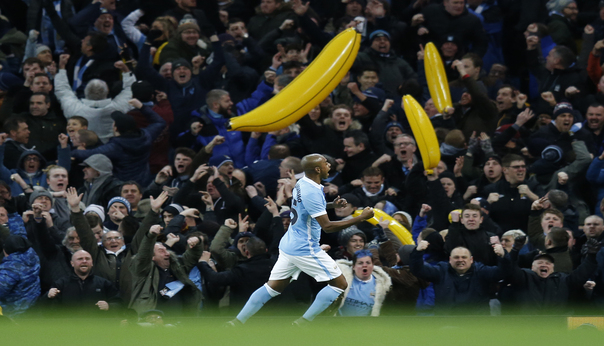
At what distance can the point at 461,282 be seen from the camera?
9.31 m

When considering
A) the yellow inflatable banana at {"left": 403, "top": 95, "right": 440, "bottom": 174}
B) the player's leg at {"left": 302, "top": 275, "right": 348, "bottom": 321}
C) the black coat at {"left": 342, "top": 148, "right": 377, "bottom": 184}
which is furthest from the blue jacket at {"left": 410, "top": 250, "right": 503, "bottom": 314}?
the black coat at {"left": 342, "top": 148, "right": 377, "bottom": 184}

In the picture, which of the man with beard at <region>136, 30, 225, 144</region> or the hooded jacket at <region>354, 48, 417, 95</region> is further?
the hooded jacket at <region>354, 48, 417, 95</region>

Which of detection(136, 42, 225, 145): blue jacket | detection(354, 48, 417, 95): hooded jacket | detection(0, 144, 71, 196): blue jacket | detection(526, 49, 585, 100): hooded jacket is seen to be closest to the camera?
detection(0, 144, 71, 196): blue jacket

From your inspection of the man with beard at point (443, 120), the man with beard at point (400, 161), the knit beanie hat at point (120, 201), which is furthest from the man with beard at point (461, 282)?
the knit beanie hat at point (120, 201)

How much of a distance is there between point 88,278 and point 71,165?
118 inches

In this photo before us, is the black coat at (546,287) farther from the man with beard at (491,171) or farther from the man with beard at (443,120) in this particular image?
the man with beard at (443,120)

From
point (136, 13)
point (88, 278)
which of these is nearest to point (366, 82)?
point (136, 13)

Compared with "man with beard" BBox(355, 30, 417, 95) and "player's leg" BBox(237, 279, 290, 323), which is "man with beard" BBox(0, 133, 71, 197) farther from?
A: "player's leg" BBox(237, 279, 290, 323)

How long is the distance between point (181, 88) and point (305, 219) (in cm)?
550

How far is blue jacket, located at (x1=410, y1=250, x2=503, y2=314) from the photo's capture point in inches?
365

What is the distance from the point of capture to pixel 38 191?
10523mm

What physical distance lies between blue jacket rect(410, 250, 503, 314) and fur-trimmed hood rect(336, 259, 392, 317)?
14.4 inches

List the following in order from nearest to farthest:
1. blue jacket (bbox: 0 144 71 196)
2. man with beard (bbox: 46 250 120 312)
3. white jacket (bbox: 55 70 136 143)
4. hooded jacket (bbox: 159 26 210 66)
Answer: man with beard (bbox: 46 250 120 312) < blue jacket (bbox: 0 144 71 196) < white jacket (bbox: 55 70 136 143) < hooded jacket (bbox: 159 26 210 66)

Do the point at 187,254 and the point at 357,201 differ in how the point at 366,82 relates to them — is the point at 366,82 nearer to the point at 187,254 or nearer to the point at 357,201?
the point at 357,201
